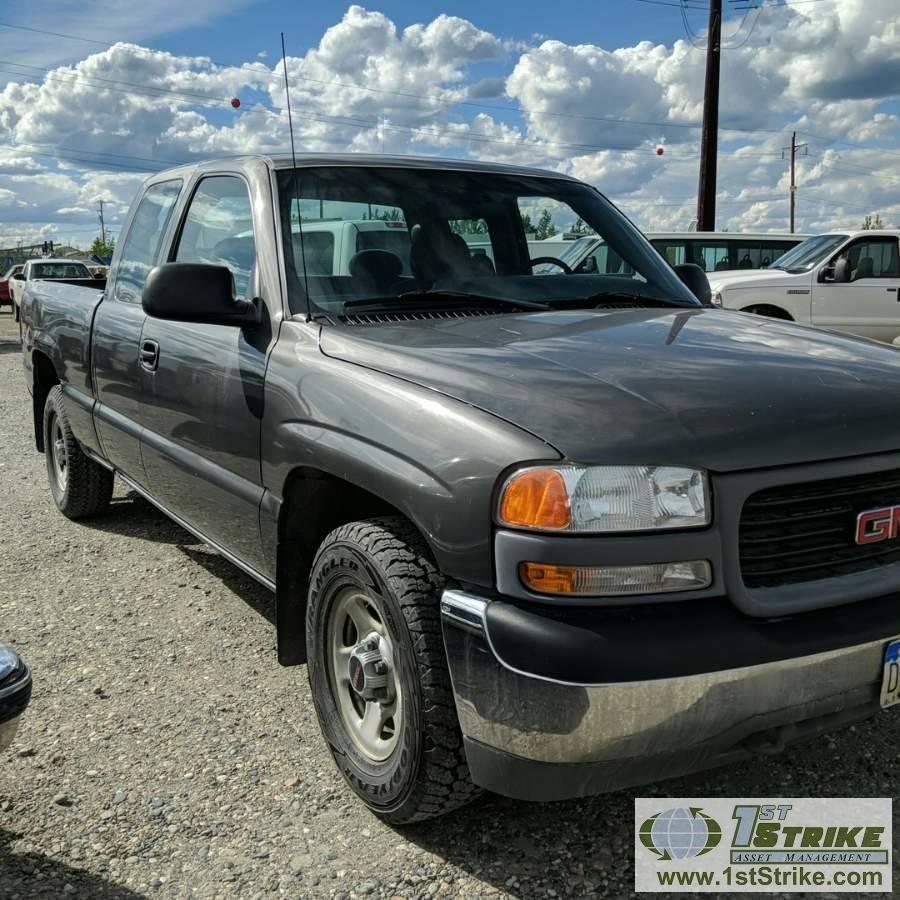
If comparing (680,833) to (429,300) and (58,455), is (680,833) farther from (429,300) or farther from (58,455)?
(58,455)

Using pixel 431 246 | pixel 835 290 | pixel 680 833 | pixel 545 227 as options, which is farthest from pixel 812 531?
pixel 835 290

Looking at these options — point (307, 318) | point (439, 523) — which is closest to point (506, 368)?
point (439, 523)

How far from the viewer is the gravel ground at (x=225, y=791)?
7.99 ft

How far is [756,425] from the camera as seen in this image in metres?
2.18

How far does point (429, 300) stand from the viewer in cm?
320

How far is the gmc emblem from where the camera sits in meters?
2.24

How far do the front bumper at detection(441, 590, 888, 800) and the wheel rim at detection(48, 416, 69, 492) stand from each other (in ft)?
13.1

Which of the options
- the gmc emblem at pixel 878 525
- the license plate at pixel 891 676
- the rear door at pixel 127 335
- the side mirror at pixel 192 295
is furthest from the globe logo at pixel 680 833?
the rear door at pixel 127 335

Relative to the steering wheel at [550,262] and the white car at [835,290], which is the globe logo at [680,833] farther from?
the white car at [835,290]

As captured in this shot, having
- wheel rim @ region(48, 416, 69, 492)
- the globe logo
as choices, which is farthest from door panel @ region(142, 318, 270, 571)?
wheel rim @ region(48, 416, 69, 492)

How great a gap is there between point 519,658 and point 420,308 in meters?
1.45

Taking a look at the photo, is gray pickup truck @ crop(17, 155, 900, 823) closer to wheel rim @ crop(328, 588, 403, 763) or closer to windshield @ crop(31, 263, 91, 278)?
wheel rim @ crop(328, 588, 403, 763)

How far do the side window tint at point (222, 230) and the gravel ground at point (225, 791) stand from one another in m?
1.41

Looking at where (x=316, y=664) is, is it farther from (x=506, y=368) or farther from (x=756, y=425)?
(x=756, y=425)
